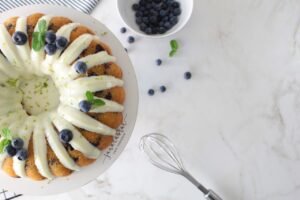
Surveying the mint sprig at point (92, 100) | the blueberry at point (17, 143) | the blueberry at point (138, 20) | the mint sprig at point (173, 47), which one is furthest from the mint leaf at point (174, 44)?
the blueberry at point (17, 143)

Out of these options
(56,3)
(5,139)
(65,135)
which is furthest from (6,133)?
(56,3)

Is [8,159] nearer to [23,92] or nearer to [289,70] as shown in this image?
[23,92]

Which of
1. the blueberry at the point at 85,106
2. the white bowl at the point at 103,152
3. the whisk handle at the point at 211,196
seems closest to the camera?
the blueberry at the point at 85,106

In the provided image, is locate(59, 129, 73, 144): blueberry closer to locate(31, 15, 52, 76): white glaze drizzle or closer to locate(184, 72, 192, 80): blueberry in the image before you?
locate(31, 15, 52, 76): white glaze drizzle

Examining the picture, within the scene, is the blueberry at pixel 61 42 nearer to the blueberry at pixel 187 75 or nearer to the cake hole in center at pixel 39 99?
the cake hole in center at pixel 39 99

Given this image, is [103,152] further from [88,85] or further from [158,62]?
[158,62]

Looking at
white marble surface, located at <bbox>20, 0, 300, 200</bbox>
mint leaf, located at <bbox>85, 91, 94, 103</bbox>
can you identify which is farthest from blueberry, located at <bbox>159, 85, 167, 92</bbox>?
mint leaf, located at <bbox>85, 91, 94, 103</bbox>
